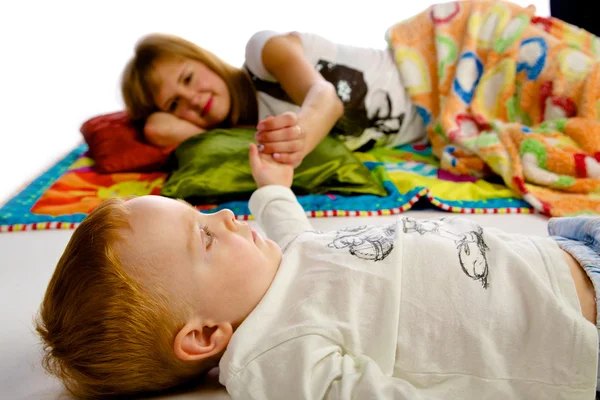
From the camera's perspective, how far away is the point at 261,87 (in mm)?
1685

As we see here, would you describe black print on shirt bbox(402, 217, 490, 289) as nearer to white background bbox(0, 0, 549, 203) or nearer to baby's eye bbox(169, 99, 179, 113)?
baby's eye bbox(169, 99, 179, 113)

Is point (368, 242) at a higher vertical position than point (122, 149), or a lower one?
higher

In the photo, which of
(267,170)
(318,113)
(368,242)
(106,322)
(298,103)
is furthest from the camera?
(298,103)

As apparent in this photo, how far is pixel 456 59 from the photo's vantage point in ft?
5.46

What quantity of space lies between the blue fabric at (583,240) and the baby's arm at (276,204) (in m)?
0.39

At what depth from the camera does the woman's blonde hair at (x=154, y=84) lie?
163 cm

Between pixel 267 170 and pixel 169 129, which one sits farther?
pixel 169 129

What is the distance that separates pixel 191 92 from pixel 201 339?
41.6 inches

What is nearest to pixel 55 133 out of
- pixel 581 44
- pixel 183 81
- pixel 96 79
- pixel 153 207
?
pixel 96 79

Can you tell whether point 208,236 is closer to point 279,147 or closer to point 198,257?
point 198,257

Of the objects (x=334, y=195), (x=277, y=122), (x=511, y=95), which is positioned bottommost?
(x=334, y=195)

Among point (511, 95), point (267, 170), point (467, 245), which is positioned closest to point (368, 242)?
point (467, 245)

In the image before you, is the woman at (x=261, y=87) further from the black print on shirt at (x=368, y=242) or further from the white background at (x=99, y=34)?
the black print on shirt at (x=368, y=242)

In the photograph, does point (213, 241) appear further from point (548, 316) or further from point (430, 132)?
point (430, 132)
